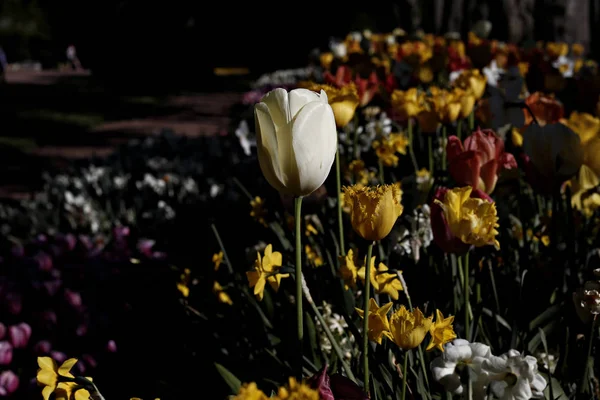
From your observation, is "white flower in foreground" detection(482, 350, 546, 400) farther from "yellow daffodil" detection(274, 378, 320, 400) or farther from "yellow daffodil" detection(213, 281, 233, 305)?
"yellow daffodil" detection(213, 281, 233, 305)

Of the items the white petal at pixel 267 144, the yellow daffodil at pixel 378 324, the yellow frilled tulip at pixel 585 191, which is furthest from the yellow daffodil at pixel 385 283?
the yellow frilled tulip at pixel 585 191

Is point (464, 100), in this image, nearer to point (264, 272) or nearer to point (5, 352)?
point (264, 272)

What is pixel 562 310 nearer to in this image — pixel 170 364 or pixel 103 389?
pixel 170 364

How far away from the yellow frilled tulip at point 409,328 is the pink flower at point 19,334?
1.49 meters

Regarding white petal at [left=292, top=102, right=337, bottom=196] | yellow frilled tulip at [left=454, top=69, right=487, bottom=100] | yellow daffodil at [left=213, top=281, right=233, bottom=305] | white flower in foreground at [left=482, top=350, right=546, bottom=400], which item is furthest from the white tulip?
yellow frilled tulip at [left=454, top=69, right=487, bottom=100]

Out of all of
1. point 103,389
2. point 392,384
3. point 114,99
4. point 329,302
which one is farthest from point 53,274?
point 114,99

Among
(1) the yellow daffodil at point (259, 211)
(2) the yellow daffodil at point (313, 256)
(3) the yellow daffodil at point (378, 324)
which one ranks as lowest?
(2) the yellow daffodil at point (313, 256)

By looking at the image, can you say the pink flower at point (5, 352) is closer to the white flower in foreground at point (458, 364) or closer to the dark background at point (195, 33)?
the white flower in foreground at point (458, 364)

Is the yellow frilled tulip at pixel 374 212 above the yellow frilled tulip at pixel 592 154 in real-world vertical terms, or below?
above

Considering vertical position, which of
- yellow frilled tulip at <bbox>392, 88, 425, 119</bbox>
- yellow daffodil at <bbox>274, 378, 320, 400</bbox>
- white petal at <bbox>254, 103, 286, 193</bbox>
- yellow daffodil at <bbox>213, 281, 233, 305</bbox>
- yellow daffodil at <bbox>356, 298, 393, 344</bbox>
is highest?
white petal at <bbox>254, 103, 286, 193</bbox>

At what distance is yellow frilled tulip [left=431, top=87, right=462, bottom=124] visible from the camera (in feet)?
5.87

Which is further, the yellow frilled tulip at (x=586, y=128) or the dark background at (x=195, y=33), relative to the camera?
the dark background at (x=195, y=33)

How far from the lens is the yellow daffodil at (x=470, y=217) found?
1.01m

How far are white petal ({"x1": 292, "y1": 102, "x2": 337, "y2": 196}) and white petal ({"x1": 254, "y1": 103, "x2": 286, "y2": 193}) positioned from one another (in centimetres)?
4
